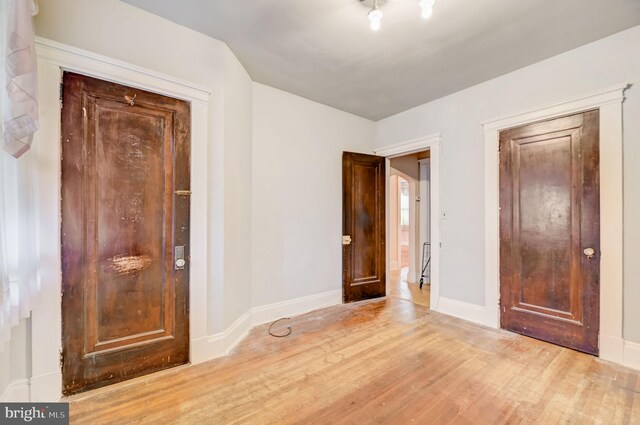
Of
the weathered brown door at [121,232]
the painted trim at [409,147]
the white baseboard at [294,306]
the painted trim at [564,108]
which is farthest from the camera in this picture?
the painted trim at [409,147]

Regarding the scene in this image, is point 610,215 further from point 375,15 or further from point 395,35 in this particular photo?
point 375,15

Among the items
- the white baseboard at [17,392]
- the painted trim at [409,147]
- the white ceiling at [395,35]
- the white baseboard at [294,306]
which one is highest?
the white ceiling at [395,35]

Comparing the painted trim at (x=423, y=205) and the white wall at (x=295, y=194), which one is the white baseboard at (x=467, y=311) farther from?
the painted trim at (x=423, y=205)

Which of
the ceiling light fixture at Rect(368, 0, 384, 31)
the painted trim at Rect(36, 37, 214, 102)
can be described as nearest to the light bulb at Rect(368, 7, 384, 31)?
the ceiling light fixture at Rect(368, 0, 384, 31)

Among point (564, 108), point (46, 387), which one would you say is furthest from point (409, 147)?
point (46, 387)

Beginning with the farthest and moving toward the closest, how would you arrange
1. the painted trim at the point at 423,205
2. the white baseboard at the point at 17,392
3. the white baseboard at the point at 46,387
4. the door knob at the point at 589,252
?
the painted trim at the point at 423,205 → the door knob at the point at 589,252 → the white baseboard at the point at 46,387 → the white baseboard at the point at 17,392

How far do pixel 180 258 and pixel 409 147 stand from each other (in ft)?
10.8

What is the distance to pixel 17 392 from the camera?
1671 millimetres

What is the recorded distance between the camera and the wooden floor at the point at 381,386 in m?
1.70

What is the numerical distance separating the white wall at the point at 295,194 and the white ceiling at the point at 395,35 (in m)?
0.45

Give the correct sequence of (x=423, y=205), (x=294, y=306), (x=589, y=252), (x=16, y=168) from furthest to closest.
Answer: (x=423, y=205) < (x=294, y=306) < (x=589, y=252) < (x=16, y=168)

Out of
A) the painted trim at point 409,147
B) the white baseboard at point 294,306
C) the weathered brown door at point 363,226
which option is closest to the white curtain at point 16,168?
the white baseboard at point 294,306

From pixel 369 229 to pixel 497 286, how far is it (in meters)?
1.77

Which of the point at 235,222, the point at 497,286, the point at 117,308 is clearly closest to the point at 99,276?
the point at 117,308
